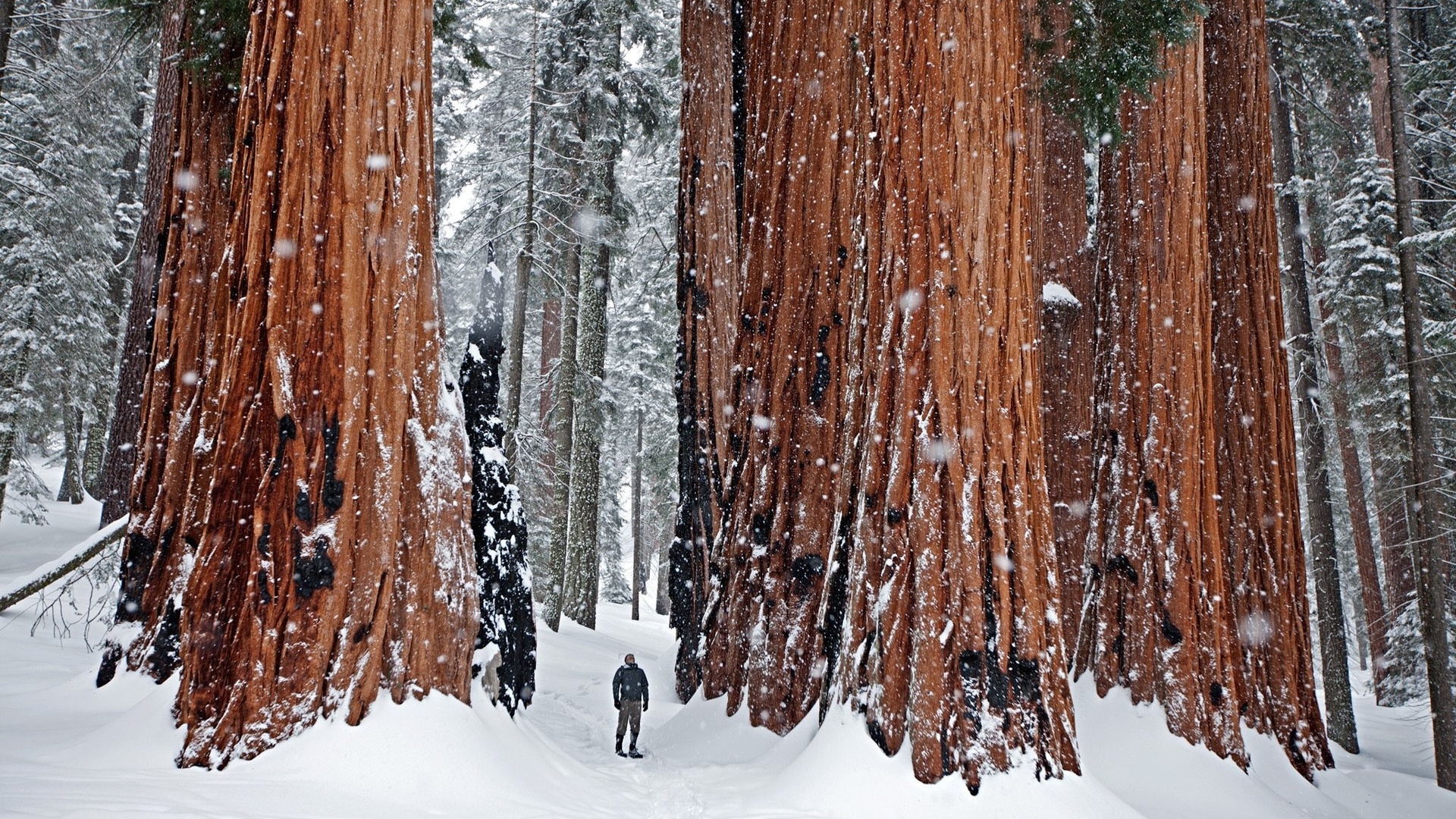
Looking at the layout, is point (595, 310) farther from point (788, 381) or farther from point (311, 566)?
point (311, 566)

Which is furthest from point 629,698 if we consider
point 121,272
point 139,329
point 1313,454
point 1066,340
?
point 121,272

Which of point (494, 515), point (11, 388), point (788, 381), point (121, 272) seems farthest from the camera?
point (121, 272)

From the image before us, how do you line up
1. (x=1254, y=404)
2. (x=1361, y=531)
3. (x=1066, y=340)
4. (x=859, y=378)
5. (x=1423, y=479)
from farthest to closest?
(x=1361, y=531) < (x=1066, y=340) < (x=1423, y=479) < (x=1254, y=404) < (x=859, y=378)

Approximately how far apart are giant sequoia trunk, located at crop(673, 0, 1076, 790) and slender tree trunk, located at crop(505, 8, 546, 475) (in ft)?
30.4

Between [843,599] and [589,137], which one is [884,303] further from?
[589,137]

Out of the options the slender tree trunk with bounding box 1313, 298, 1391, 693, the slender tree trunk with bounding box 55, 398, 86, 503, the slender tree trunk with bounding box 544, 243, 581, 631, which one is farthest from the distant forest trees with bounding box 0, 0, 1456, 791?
the slender tree trunk with bounding box 55, 398, 86, 503

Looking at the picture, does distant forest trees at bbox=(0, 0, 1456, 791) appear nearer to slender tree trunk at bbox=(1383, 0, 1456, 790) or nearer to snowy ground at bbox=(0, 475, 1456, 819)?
slender tree trunk at bbox=(1383, 0, 1456, 790)

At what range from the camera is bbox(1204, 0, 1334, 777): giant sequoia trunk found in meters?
6.39

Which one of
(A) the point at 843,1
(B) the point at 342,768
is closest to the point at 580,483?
(A) the point at 843,1

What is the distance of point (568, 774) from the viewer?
5062 mm

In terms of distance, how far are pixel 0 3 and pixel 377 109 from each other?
19.2 feet

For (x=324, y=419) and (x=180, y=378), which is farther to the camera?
(x=180, y=378)

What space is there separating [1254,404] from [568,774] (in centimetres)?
622

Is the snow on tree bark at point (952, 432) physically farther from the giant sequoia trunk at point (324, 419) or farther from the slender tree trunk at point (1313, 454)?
the slender tree trunk at point (1313, 454)
